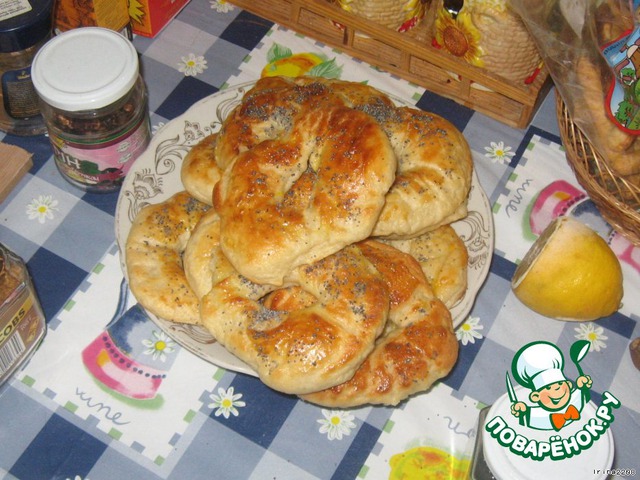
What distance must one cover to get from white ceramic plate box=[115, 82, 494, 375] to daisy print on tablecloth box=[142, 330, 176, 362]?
0.44 ft

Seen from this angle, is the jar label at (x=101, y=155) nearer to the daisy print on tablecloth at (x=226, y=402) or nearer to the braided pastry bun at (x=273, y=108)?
the braided pastry bun at (x=273, y=108)

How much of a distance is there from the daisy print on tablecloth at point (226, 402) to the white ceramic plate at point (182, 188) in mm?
150

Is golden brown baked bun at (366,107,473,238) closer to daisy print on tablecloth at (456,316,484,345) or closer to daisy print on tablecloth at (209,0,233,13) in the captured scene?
daisy print on tablecloth at (456,316,484,345)

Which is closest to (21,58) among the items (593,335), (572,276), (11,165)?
(11,165)

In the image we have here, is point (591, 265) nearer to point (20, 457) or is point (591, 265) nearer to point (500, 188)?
point (500, 188)

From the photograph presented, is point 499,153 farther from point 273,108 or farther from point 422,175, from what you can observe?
point 273,108

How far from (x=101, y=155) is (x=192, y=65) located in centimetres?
42

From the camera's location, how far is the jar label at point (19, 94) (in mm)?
1499

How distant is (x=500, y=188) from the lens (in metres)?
1.61

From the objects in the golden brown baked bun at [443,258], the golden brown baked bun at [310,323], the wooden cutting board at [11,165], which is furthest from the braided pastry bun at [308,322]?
the wooden cutting board at [11,165]

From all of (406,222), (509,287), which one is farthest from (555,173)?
(406,222)

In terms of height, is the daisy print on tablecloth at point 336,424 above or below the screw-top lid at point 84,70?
below

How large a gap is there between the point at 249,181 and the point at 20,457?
0.63 meters

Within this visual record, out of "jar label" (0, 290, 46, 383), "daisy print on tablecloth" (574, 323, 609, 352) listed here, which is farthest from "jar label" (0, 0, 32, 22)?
"daisy print on tablecloth" (574, 323, 609, 352)
